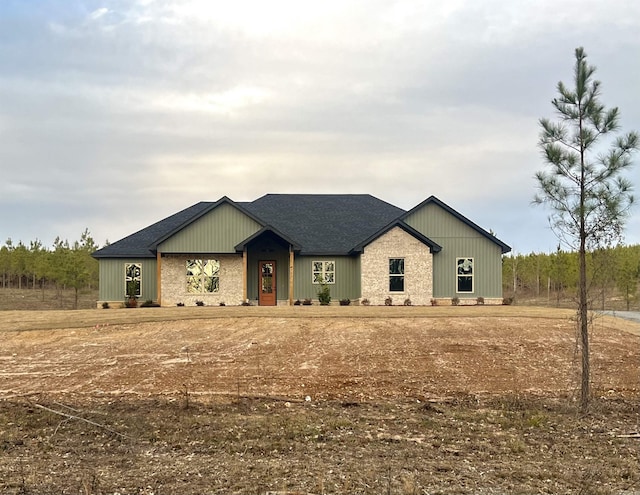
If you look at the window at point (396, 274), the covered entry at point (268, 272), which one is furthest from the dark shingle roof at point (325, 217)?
the window at point (396, 274)

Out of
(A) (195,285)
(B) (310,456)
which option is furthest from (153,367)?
(A) (195,285)

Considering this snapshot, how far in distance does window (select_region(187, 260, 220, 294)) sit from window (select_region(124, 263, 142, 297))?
8.57 ft

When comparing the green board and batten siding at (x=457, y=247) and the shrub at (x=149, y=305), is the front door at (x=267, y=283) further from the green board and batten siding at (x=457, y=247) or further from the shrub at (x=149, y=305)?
the green board and batten siding at (x=457, y=247)

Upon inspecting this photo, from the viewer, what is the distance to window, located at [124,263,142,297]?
29578 millimetres

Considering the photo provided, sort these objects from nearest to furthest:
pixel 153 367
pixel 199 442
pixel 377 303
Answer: pixel 199 442, pixel 153 367, pixel 377 303

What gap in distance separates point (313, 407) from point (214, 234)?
1778 cm

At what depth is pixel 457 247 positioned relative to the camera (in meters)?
29.8

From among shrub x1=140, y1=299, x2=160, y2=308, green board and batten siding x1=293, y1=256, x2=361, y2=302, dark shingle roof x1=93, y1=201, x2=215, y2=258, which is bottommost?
shrub x1=140, y1=299, x2=160, y2=308

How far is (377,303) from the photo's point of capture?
28672mm

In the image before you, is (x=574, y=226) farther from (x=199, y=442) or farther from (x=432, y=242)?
(x=432, y=242)

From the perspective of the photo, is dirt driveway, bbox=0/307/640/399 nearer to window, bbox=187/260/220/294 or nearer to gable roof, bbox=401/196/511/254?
window, bbox=187/260/220/294

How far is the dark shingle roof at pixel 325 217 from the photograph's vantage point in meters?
30.7

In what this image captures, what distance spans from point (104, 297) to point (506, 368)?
2032 centimetres

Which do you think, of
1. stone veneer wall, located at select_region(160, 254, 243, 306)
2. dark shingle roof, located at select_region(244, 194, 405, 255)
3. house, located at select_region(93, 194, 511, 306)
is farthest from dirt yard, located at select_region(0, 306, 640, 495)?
dark shingle roof, located at select_region(244, 194, 405, 255)
